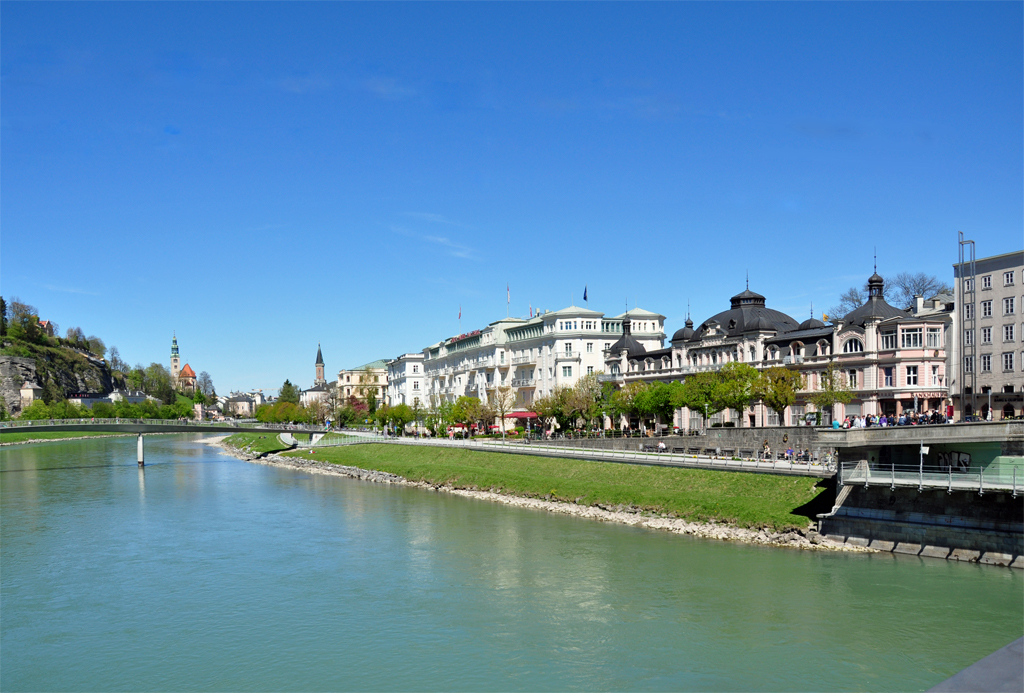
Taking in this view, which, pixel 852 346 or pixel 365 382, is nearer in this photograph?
pixel 852 346

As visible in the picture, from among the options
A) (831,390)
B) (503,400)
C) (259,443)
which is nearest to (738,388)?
(831,390)

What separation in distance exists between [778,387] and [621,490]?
18067 millimetres

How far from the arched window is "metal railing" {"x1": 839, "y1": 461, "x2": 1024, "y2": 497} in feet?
100

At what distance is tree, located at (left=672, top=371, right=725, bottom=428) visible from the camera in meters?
62.9

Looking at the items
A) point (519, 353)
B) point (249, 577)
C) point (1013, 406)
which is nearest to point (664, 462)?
point (1013, 406)

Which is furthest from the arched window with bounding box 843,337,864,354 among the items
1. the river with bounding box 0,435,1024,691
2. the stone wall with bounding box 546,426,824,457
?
the river with bounding box 0,435,1024,691

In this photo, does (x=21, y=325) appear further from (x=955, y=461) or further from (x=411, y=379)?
(x=955, y=461)

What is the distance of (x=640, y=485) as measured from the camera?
49.0m

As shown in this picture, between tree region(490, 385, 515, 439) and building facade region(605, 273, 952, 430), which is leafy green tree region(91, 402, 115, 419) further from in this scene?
building facade region(605, 273, 952, 430)

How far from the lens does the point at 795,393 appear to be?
63.0 m

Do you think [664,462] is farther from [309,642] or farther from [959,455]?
[309,642]

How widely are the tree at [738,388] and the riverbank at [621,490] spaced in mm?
12795

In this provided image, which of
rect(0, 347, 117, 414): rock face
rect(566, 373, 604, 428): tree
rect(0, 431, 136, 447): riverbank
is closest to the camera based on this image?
rect(566, 373, 604, 428): tree

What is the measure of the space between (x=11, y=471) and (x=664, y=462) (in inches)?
2725
